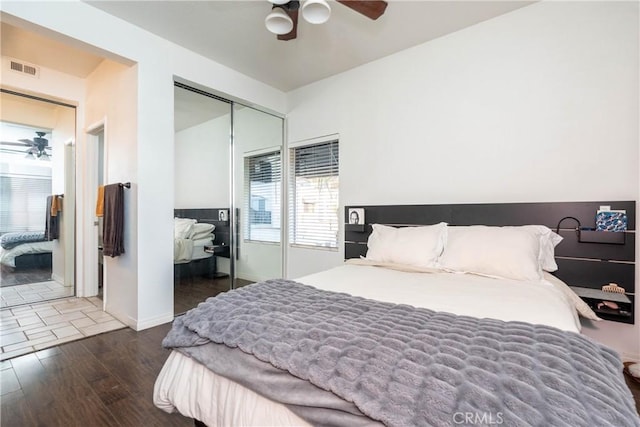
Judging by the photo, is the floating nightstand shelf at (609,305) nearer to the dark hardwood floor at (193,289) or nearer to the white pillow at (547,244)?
the white pillow at (547,244)

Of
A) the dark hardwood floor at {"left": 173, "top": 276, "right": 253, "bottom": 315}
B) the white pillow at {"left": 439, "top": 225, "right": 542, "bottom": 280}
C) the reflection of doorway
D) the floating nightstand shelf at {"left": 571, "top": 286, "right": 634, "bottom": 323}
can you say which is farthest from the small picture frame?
the reflection of doorway

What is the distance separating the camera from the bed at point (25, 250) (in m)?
3.54

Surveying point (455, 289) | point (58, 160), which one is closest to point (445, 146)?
point (455, 289)

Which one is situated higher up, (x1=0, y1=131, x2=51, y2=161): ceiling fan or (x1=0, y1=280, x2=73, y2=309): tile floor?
(x1=0, y1=131, x2=51, y2=161): ceiling fan

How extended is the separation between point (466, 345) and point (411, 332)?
0.59ft

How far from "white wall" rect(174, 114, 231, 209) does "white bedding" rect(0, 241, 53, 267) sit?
233 cm

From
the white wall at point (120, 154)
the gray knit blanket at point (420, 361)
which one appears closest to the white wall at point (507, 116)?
the gray knit blanket at point (420, 361)

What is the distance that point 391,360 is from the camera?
855 millimetres

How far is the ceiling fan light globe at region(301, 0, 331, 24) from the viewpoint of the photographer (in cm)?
183

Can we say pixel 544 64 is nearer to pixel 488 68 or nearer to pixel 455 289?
pixel 488 68

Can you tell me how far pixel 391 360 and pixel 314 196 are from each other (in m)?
3.08

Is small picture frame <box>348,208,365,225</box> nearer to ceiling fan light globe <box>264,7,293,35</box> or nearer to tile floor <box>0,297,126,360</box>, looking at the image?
ceiling fan light globe <box>264,7,293,35</box>

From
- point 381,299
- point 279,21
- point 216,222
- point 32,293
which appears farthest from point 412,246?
point 32,293

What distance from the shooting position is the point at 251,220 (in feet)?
12.9
